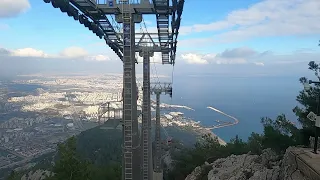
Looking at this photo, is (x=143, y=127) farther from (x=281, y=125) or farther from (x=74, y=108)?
(x=74, y=108)

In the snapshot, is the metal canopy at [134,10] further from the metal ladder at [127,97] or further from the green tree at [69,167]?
the green tree at [69,167]

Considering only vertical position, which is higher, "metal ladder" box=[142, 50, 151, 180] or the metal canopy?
the metal canopy

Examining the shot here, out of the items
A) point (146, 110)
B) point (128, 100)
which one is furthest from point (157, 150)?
point (128, 100)

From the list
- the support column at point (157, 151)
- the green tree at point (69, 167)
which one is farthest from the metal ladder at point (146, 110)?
the support column at point (157, 151)

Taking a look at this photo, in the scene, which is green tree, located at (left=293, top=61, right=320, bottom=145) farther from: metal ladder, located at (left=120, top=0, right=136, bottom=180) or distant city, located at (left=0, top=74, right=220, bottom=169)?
distant city, located at (left=0, top=74, right=220, bottom=169)

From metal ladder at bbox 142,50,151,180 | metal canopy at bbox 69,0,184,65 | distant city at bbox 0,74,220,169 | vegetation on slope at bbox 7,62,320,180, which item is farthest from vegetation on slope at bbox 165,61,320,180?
distant city at bbox 0,74,220,169

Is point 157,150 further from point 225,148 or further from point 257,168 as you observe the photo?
point 257,168
